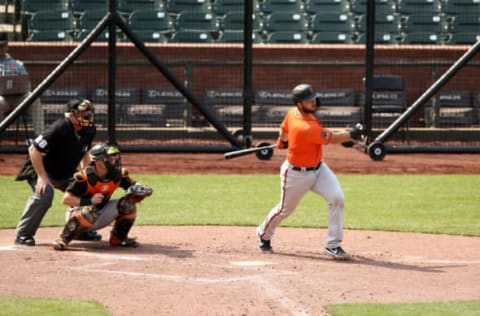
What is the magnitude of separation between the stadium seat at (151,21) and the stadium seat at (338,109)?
2.95 meters

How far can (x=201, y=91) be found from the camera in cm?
1981

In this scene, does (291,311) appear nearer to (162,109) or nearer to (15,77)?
(15,77)

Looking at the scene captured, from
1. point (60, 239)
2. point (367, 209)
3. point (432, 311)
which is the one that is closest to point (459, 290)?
point (432, 311)

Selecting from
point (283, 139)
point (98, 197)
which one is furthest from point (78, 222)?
point (283, 139)

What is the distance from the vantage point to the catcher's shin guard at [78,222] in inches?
406

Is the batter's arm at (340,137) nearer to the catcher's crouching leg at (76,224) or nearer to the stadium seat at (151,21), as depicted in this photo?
the catcher's crouching leg at (76,224)

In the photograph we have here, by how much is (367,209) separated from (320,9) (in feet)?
27.7

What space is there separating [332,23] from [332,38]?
30 cm

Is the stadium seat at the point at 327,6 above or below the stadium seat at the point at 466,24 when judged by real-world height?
above

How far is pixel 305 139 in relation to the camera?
32.9 feet

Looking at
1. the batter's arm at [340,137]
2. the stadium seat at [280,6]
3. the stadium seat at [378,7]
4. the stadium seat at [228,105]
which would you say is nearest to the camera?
the batter's arm at [340,137]

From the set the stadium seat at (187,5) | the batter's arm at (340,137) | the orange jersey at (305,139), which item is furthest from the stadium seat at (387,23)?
the orange jersey at (305,139)

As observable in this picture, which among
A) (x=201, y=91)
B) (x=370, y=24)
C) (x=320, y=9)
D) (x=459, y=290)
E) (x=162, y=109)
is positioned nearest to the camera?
(x=459, y=290)

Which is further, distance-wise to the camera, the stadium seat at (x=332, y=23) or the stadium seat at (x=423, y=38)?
the stadium seat at (x=332, y=23)
